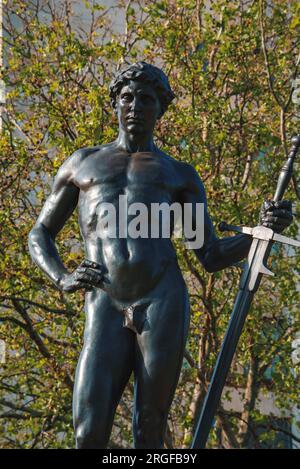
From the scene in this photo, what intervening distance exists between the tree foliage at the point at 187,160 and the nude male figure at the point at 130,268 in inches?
332

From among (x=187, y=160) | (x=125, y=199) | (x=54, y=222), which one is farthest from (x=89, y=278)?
(x=187, y=160)

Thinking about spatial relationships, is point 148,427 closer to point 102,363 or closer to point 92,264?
point 102,363

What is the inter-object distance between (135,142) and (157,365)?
53.2 inches

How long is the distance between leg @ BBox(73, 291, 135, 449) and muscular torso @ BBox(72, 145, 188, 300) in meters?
0.13

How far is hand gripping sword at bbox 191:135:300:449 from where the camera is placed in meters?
7.41

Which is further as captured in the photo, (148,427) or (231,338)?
(231,338)

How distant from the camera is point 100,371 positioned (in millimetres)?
7152
